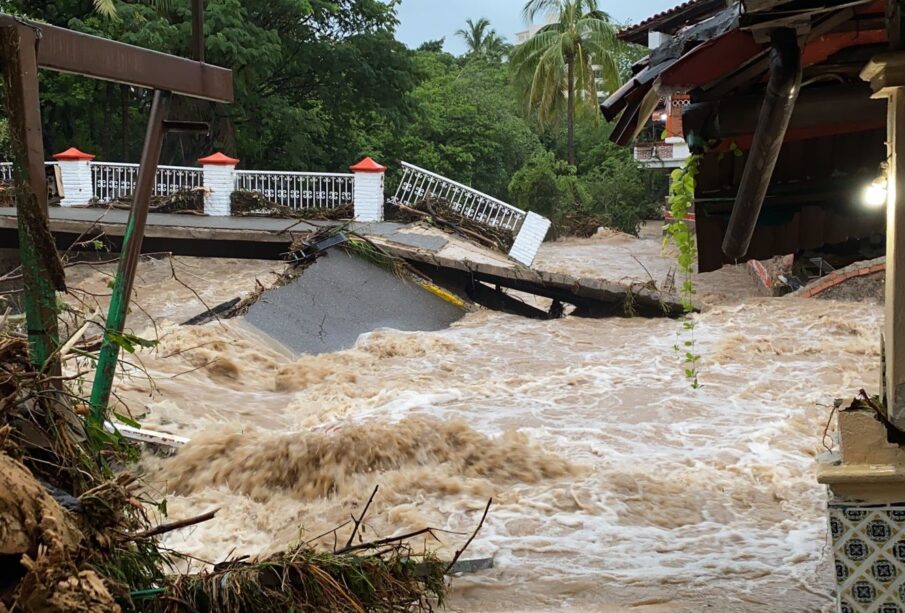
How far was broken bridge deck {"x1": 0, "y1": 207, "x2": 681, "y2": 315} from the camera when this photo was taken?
1468 cm

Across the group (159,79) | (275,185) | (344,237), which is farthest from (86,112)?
(159,79)

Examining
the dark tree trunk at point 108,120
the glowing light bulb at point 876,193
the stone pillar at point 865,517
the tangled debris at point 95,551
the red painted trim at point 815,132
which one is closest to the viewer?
the tangled debris at point 95,551

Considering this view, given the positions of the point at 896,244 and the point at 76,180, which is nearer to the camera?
the point at 896,244

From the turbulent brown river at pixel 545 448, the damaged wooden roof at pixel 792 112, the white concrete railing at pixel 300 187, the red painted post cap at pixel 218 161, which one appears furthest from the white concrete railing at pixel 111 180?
the damaged wooden roof at pixel 792 112

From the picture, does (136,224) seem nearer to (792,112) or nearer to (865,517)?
(792,112)

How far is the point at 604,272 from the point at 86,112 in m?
13.2

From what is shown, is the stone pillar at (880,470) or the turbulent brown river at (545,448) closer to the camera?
the stone pillar at (880,470)

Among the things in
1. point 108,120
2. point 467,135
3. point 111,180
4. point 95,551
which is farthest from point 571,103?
point 95,551

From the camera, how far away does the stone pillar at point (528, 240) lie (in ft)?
55.3

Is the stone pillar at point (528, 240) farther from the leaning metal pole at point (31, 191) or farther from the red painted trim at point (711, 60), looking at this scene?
the leaning metal pole at point (31, 191)

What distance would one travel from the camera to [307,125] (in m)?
24.0

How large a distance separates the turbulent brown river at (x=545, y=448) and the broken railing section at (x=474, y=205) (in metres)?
3.63

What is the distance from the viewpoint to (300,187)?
17.4 m

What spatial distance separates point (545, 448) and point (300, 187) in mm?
10390
